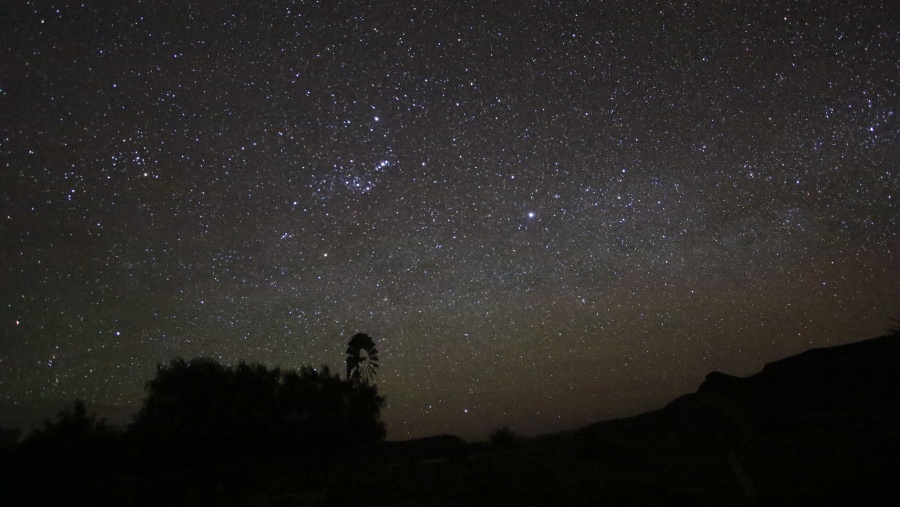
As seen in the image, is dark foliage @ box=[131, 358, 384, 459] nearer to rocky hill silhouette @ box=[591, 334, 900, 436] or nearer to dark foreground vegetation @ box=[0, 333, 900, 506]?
dark foreground vegetation @ box=[0, 333, 900, 506]

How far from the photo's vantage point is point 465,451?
31.4 m

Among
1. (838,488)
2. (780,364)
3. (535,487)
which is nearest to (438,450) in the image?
(535,487)

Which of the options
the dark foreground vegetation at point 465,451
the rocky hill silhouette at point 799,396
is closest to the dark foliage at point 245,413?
the dark foreground vegetation at point 465,451

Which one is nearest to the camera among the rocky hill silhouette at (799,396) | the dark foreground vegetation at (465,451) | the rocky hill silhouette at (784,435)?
the rocky hill silhouette at (784,435)

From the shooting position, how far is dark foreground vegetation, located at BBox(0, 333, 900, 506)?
16203mm

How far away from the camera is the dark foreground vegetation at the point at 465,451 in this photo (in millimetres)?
16203

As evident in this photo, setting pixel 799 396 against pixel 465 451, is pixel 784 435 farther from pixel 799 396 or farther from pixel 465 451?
pixel 465 451

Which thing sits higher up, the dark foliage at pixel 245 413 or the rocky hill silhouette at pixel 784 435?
the dark foliage at pixel 245 413

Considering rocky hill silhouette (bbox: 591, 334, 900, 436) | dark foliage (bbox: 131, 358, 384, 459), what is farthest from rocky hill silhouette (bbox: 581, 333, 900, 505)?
dark foliage (bbox: 131, 358, 384, 459)

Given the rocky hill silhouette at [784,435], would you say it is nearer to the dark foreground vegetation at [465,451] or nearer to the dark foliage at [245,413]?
the dark foreground vegetation at [465,451]

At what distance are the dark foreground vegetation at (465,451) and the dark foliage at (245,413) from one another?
64mm

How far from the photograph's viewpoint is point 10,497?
691 inches

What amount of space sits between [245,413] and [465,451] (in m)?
10.8

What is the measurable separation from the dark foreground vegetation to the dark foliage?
0.21ft
